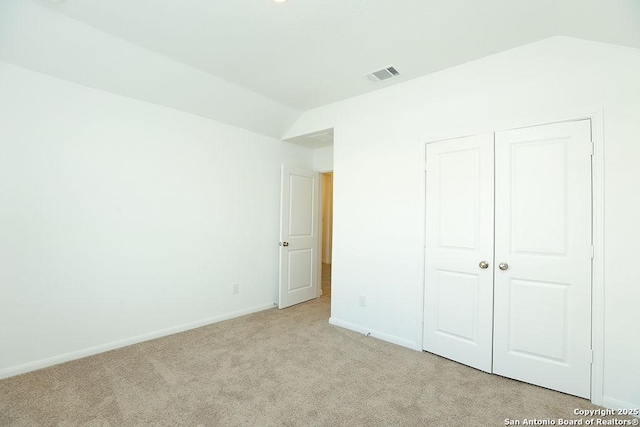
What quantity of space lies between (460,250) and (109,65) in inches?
143

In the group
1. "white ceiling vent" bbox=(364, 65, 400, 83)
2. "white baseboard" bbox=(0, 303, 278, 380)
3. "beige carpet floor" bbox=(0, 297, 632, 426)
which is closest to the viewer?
"beige carpet floor" bbox=(0, 297, 632, 426)

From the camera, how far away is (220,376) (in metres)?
2.39

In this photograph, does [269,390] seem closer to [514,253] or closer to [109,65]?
[514,253]

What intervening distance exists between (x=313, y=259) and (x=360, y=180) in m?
1.89

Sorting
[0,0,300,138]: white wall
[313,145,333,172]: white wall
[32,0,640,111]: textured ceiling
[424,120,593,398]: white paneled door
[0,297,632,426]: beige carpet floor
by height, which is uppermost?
[32,0,640,111]: textured ceiling

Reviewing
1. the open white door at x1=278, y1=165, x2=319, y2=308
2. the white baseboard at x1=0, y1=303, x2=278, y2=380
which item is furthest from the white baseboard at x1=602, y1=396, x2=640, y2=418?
the white baseboard at x1=0, y1=303, x2=278, y2=380

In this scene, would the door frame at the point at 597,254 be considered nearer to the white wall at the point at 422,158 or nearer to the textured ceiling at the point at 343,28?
the white wall at the point at 422,158

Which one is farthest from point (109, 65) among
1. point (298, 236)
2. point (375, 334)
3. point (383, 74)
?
point (375, 334)

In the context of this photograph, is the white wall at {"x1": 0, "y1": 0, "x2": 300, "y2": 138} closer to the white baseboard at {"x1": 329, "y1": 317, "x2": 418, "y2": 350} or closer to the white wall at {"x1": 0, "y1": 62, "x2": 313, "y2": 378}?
the white wall at {"x1": 0, "y1": 62, "x2": 313, "y2": 378}

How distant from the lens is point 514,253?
2.40 metres

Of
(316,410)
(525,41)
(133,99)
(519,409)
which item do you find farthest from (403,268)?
(133,99)

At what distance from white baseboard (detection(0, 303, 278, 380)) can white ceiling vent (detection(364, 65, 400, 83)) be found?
3340mm

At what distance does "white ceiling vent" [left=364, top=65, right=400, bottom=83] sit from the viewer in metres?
2.84

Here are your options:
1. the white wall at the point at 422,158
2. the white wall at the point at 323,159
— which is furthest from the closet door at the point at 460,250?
the white wall at the point at 323,159
